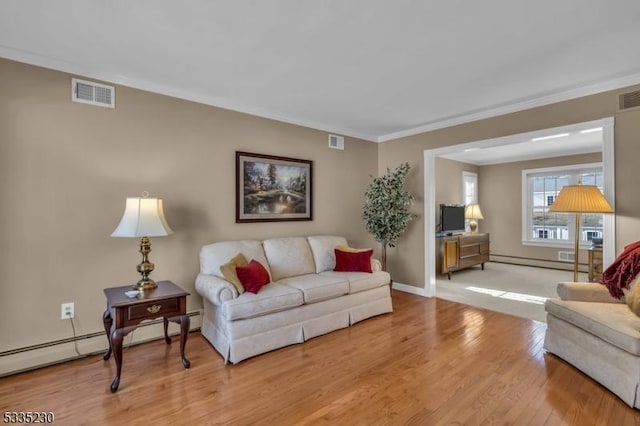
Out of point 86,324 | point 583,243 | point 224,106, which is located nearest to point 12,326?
point 86,324

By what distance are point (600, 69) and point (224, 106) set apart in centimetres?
366

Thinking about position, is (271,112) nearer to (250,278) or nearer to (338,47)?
(338,47)

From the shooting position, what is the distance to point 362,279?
3.64 m

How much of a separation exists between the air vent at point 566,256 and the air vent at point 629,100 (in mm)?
4505

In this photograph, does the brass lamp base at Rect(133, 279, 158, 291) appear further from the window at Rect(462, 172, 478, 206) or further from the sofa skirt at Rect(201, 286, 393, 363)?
the window at Rect(462, 172, 478, 206)

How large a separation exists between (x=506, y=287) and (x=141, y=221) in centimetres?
534

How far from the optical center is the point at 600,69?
2.81m

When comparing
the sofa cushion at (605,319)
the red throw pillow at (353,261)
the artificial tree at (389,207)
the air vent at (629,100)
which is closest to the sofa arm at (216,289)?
the red throw pillow at (353,261)

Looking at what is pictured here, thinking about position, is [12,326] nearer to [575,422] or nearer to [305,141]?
[305,141]

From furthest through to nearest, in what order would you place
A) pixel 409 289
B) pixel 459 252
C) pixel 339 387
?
pixel 459 252, pixel 409 289, pixel 339 387

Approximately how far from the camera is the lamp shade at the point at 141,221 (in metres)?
2.46

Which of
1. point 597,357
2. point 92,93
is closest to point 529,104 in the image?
point 597,357

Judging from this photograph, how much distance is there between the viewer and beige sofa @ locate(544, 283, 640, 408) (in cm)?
207

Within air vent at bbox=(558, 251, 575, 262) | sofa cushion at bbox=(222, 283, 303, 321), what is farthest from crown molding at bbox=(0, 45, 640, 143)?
air vent at bbox=(558, 251, 575, 262)
